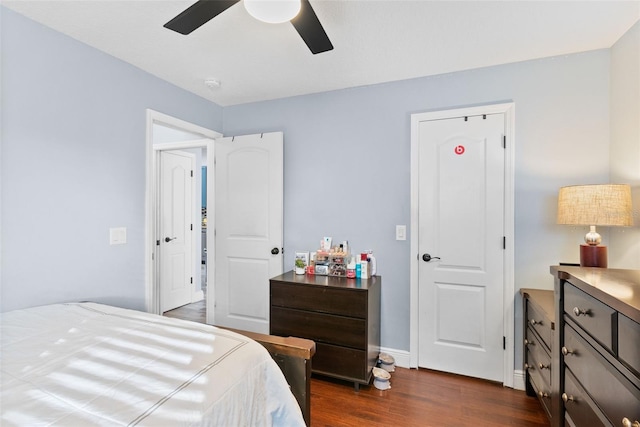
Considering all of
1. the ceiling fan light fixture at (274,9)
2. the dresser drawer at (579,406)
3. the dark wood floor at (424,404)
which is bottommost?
the dark wood floor at (424,404)

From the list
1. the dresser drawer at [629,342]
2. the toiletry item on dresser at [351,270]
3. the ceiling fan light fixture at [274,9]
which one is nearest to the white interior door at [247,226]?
the toiletry item on dresser at [351,270]

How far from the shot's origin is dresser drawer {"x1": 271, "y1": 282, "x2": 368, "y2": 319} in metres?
2.26

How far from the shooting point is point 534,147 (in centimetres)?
229

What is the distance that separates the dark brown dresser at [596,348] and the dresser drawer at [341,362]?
115cm

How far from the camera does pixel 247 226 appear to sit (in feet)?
10.3

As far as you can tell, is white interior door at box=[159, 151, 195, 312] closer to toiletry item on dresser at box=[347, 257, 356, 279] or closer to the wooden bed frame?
toiletry item on dresser at box=[347, 257, 356, 279]

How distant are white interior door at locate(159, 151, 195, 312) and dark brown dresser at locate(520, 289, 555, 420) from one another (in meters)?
3.94

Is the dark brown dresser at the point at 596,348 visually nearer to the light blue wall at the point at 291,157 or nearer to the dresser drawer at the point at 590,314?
the dresser drawer at the point at 590,314

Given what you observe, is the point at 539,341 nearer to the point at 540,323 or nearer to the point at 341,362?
the point at 540,323

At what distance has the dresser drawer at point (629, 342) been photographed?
32.5 inches

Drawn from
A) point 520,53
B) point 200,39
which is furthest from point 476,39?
point 200,39

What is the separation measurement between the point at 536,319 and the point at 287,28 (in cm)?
249

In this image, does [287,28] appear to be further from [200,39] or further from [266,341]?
[266,341]

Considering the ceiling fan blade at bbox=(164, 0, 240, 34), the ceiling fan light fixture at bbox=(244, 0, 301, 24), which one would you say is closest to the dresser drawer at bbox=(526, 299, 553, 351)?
the ceiling fan light fixture at bbox=(244, 0, 301, 24)
